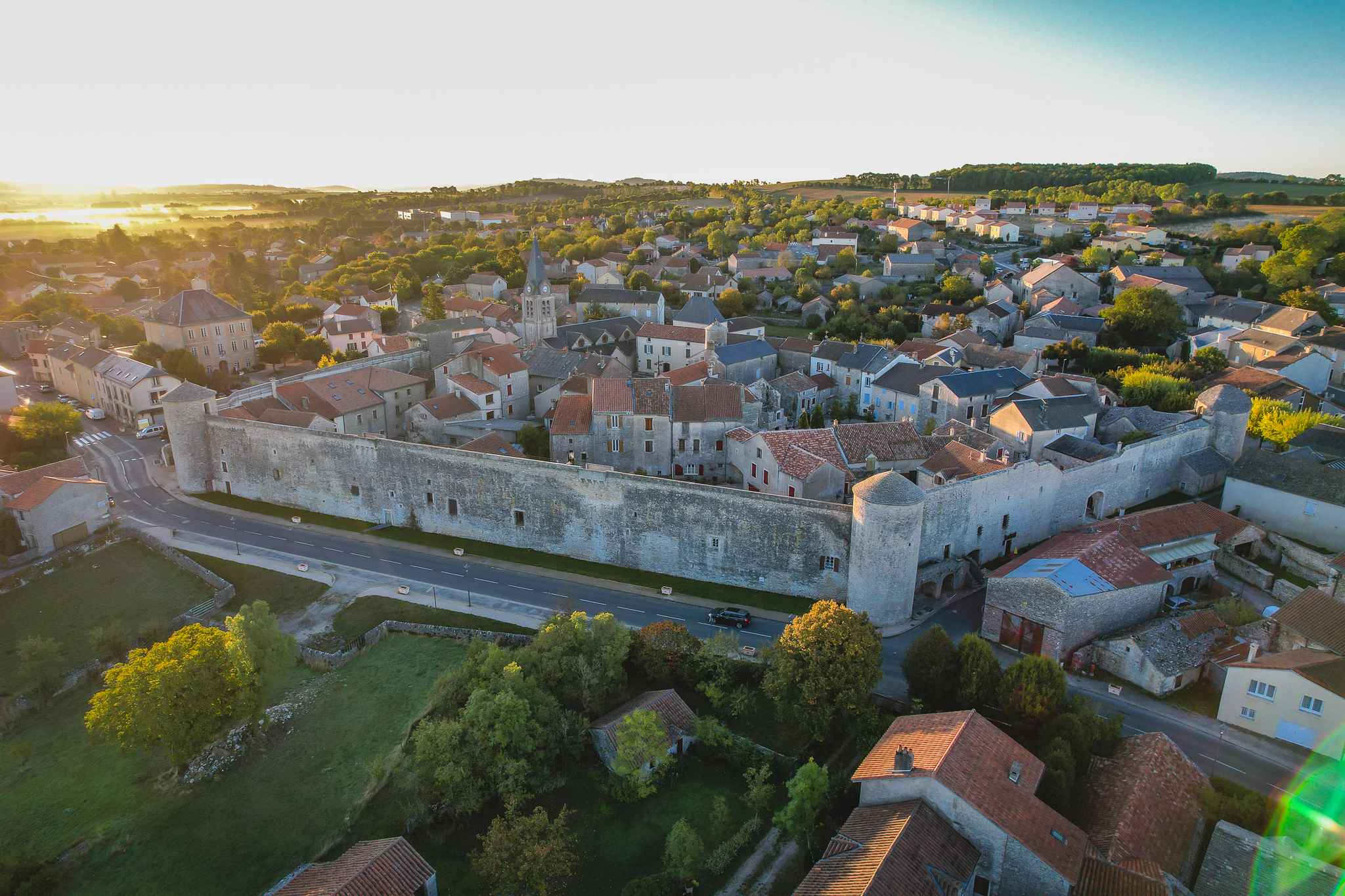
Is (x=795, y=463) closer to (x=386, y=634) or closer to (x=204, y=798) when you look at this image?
(x=386, y=634)

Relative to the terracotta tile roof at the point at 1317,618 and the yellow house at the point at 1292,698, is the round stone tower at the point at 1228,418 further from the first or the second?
the yellow house at the point at 1292,698

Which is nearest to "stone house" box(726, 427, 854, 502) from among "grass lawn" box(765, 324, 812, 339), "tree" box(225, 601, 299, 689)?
"tree" box(225, 601, 299, 689)

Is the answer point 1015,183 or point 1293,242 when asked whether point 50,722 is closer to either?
point 1293,242

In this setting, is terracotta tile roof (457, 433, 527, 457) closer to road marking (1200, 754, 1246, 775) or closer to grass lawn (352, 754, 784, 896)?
grass lawn (352, 754, 784, 896)

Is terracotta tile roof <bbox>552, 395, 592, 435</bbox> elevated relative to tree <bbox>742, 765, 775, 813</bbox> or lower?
elevated

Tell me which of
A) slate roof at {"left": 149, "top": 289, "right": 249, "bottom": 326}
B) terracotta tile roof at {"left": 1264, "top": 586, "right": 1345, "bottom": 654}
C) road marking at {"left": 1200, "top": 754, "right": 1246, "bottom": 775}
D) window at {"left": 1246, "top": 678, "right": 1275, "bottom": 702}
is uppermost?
slate roof at {"left": 149, "top": 289, "right": 249, "bottom": 326}

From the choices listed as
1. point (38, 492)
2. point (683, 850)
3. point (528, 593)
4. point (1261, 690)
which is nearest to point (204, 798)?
point (528, 593)

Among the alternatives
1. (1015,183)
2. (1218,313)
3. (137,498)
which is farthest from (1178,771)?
(1015,183)
